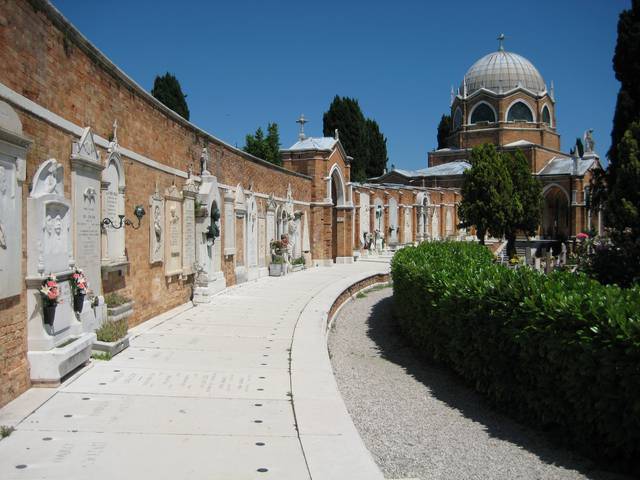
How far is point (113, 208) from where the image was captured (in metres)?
9.00

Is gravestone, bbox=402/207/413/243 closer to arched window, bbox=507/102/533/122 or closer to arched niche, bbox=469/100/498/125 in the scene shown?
A: arched niche, bbox=469/100/498/125

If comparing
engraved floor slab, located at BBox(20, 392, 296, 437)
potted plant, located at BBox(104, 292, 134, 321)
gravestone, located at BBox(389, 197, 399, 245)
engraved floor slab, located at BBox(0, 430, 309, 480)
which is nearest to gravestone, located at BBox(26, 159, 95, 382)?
engraved floor slab, located at BBox(20, 392, 296, 437)

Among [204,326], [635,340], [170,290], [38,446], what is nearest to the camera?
[38,446]

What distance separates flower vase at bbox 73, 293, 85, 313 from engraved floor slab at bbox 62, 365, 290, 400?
69 centimetres

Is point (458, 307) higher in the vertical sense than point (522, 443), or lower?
higher

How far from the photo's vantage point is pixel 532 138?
5153 centimetres

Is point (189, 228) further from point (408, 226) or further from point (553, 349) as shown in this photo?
point (408, 226)

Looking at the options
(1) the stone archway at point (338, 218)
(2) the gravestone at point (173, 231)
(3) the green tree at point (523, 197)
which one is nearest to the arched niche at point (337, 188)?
(1) the stone archway at point (338, 218)

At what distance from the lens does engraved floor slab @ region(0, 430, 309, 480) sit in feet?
13.8

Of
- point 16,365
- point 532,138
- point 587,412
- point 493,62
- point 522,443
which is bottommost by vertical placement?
point 522,443

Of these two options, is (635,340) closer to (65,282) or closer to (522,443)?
(522,443)

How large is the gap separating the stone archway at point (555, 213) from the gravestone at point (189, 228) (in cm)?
4160

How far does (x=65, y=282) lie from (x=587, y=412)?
5386 mm

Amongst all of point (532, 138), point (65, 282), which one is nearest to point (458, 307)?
point (65, 282)
